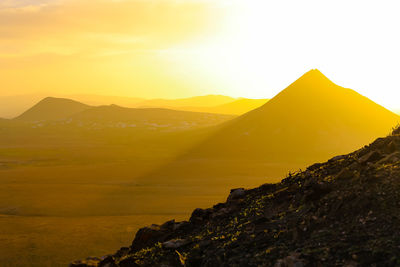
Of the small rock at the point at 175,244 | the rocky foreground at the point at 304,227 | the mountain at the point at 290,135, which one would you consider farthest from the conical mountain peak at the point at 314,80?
the small rock at the point at 175,244

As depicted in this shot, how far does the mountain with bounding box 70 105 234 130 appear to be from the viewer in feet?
507

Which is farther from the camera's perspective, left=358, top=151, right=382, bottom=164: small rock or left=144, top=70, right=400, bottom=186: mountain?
left=144, top=70, right=400, bottom=186: mountain

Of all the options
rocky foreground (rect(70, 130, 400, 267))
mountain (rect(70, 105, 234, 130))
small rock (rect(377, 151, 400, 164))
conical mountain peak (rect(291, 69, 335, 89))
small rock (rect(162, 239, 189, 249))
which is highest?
conical mountain peak (rect(291, 69, 335, 89))

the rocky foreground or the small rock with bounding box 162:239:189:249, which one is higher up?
the rocky foreground

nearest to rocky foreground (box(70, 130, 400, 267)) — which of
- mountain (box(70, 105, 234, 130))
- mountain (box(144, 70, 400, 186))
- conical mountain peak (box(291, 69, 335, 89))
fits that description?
mountain (box(144, 70, 400, 186))

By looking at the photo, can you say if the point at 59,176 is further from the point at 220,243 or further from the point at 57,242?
the point at 220,243

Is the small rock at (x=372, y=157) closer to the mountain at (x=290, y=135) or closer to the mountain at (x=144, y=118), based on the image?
the mountain at (x=290, y=135)

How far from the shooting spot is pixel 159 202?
104 feet

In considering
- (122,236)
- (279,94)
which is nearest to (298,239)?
(122,236)

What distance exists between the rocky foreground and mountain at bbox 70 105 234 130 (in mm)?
133962

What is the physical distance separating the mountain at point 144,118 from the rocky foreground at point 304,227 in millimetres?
133962

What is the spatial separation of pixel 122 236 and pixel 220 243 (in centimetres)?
1411

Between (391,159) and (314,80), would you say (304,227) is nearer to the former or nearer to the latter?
(391,159)

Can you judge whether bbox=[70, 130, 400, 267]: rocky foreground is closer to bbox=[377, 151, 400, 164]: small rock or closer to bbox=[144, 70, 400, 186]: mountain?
bbox=[377, 151, 400, 164]: small rock
